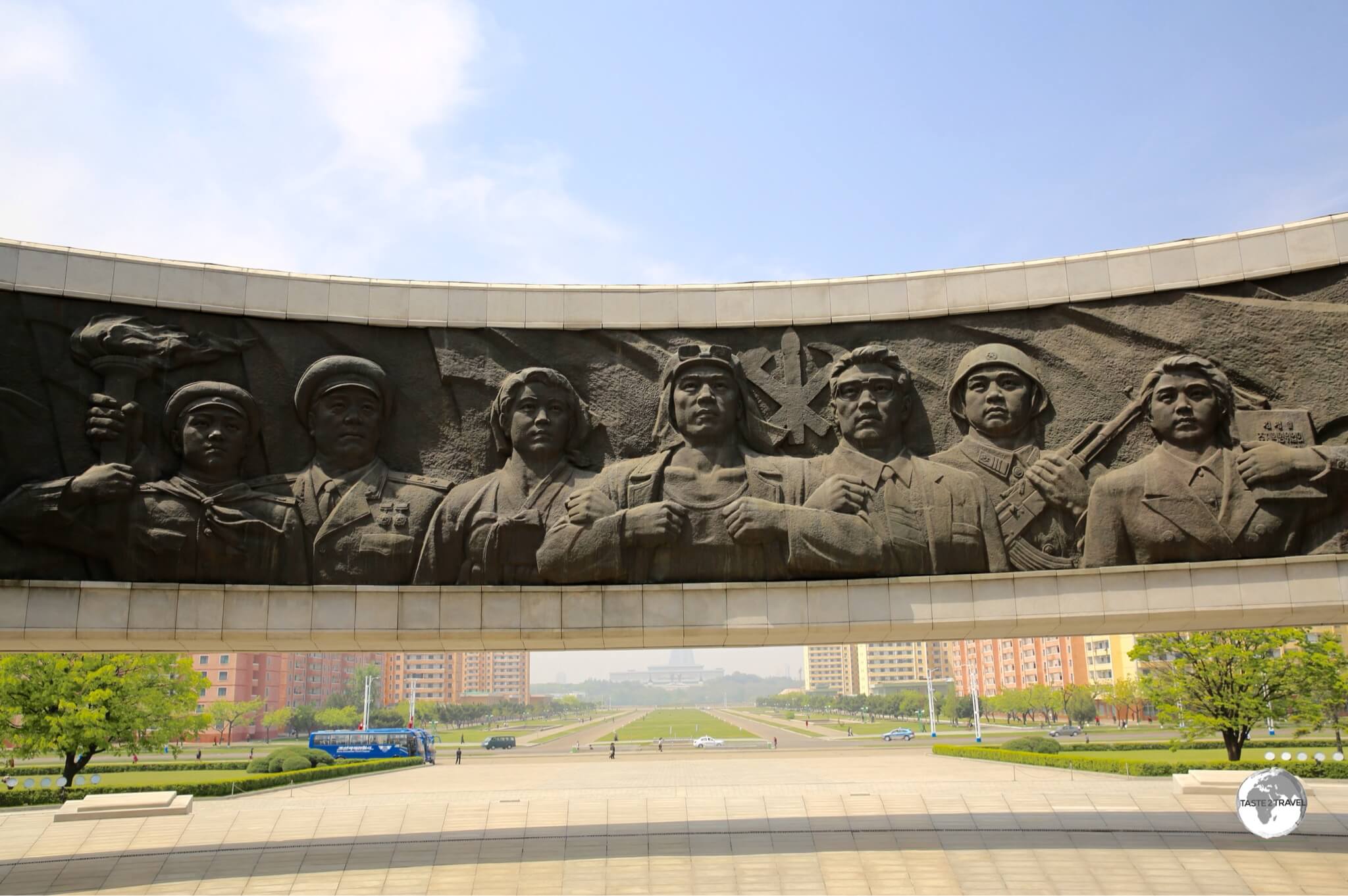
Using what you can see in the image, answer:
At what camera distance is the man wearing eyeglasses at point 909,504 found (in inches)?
381

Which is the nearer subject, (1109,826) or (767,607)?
(767,607)

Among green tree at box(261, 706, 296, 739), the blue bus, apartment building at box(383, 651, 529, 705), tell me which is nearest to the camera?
the blue bus

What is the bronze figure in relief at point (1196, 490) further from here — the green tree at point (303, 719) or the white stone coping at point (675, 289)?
the green tree at point (303, 719)

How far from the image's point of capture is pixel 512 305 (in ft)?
34.2

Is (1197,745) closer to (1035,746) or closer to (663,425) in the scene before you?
(1035,746)

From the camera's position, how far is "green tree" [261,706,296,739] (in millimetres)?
59281

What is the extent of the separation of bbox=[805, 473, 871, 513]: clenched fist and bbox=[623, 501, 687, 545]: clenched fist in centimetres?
140

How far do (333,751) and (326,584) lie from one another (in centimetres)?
2827

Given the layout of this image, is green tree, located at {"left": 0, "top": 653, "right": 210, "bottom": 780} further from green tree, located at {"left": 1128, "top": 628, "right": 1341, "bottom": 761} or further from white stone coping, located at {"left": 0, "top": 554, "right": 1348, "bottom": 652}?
green tree, located at {"left": 1128, "top": 628, "right": 1341, "bottom": 761}

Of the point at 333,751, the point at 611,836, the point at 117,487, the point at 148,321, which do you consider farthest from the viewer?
the point at 333,751

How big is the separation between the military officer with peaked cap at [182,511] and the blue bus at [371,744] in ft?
89.2

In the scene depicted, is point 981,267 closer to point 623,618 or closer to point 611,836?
point 623,618

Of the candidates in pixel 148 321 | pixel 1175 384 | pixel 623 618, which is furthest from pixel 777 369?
pixel 148 321

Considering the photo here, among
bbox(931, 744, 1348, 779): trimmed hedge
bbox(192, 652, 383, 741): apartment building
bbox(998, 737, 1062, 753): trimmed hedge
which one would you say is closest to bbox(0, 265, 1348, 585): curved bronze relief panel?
bbox(931, 744, 1348, 779): trimmed hedge
